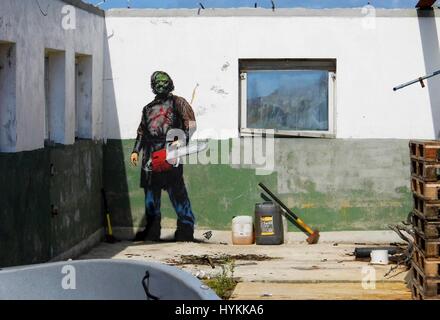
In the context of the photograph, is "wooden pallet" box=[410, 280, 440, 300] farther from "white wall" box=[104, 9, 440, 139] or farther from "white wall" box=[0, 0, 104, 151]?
"white wall" box=[104, 9, 440, 139]

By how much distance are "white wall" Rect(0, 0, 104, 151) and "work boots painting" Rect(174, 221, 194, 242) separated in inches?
117

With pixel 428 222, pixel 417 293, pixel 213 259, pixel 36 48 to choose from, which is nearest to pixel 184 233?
pixel 213 259

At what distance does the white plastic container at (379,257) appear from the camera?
43.4 ft

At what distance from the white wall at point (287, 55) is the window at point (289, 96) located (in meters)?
0.22

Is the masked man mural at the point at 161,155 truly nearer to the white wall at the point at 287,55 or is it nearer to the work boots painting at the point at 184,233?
the work boots painting at the point at 184,233

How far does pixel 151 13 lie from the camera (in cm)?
1595

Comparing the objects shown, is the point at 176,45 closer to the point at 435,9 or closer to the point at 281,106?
the point at 281,106

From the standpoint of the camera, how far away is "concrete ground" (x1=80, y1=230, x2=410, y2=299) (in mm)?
11422

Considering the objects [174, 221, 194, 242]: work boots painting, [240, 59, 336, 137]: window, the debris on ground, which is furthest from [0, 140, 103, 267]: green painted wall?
[240, 59, 336, 137]: window

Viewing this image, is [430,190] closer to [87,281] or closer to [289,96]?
[87,281]

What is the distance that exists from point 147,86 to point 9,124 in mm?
5349
